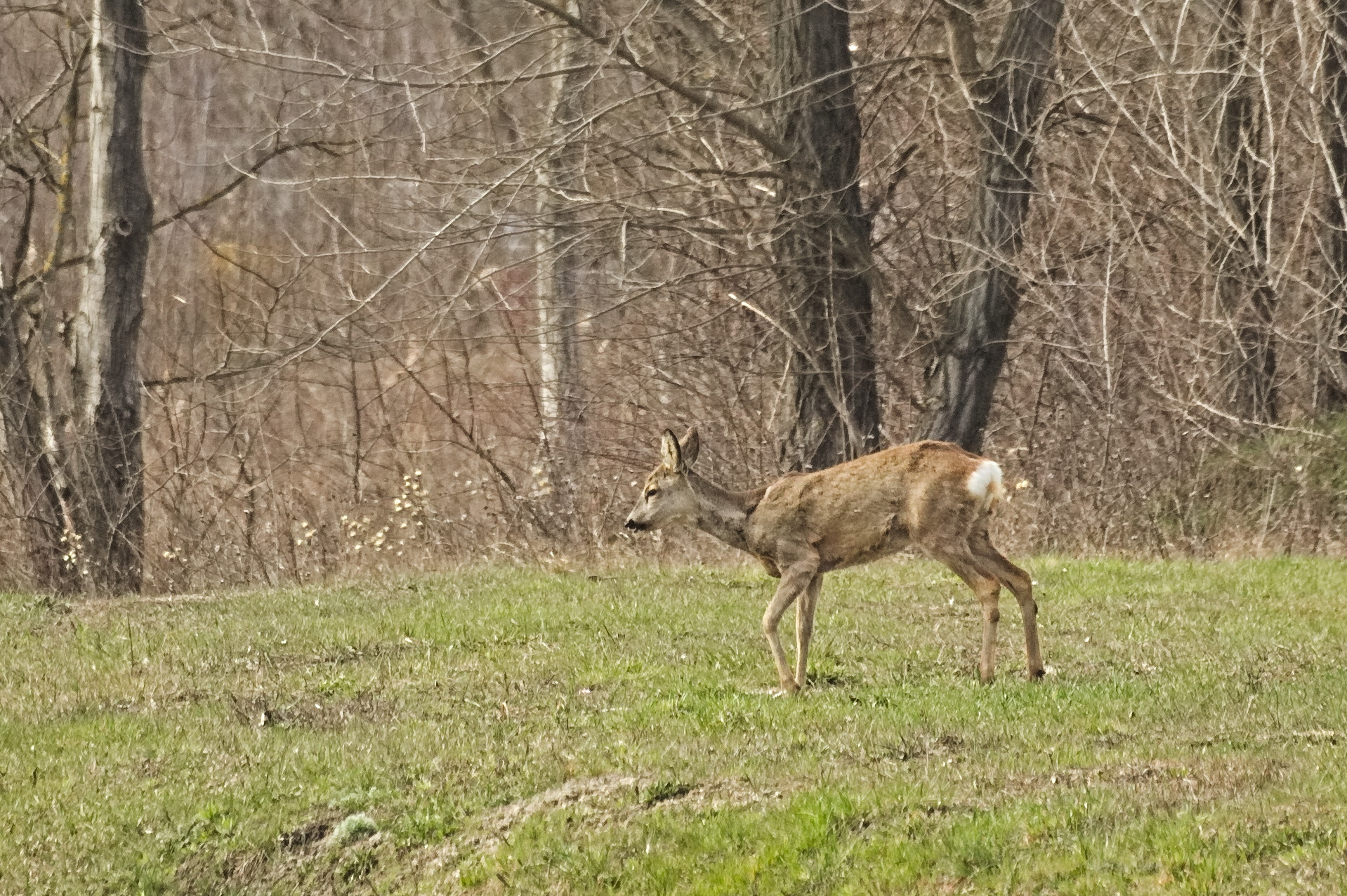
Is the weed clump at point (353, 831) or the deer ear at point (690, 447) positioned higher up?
the deer ear at point (690, 447)

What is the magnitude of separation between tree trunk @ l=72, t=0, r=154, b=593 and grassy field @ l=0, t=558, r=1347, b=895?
18.4 feet

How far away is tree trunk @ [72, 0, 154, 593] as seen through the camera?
20.1 metres

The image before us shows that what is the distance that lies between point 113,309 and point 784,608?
1204 cm

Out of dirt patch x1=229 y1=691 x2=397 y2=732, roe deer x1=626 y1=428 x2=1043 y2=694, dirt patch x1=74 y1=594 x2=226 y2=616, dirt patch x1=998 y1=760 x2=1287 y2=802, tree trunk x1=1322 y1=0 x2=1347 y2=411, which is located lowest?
dirt patch x1=74 y1=594 x2=226 y2=616

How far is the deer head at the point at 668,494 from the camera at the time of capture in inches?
458

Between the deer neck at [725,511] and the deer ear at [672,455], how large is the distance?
0.40ft

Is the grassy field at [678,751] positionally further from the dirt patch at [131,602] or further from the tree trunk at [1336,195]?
the tree trunk at [1336,195]

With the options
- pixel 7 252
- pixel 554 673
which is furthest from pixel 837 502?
pixel 7 252

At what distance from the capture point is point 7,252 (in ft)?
107

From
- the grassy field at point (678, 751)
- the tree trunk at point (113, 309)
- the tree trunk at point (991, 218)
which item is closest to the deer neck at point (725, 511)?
the grassy field at point (678, 751)

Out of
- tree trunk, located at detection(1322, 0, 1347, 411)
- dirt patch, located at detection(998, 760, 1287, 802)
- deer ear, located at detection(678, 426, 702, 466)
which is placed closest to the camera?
dirt patch, located at detection(998, 760, 1287, 802)

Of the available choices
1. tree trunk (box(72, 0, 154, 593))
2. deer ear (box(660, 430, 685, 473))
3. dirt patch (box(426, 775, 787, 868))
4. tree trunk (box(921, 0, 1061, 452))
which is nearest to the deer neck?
deer ear (box(660, 430, 685, 473))

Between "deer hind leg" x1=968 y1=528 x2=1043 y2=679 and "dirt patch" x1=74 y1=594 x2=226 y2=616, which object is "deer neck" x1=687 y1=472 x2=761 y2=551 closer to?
"deer hind leg" x1=968 y1=528 x2=1043 y2=679

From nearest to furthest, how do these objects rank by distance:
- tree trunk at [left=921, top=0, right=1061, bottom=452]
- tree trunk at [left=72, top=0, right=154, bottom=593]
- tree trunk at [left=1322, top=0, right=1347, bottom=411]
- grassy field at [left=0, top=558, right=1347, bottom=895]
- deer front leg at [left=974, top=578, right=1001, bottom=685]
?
grassy field at [left=0, top=558, right=1347, bottom=895] → deer front leg at [left=974, top=578, right=1001, bottom=685] → tree trunk at [left=1322, top=0, right=1347, bottom=411] → tree trunk at [left=921, top=0, right=1061, bottom=452] → tree trunk at [left=72, top=0, right=154, bottom=593]
